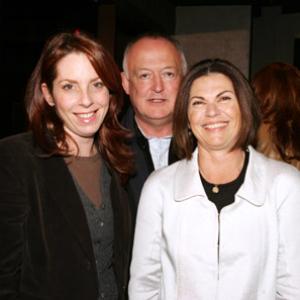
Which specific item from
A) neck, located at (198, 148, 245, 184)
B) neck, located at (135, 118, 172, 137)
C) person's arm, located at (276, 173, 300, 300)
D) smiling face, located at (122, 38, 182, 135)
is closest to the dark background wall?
smiling face, located at (122, 38, 182, 135)

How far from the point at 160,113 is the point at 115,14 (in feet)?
9.77

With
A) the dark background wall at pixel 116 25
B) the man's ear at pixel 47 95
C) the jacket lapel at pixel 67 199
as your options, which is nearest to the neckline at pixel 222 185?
the jacket lapel at pixel 67 199

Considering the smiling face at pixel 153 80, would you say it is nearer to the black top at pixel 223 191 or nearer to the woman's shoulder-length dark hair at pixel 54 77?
the woman's shoulder-length dark hair at pixel 54 77

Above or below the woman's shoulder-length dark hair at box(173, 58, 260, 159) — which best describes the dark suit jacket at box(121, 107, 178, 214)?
below

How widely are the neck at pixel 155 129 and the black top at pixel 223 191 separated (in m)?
0.79

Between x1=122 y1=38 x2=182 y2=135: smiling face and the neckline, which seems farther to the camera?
x1=122 y1=38 x2=182 y2=135: smiling face

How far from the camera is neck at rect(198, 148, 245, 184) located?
1.88 metres

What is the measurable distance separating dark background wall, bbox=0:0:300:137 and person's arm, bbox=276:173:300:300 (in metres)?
3.12

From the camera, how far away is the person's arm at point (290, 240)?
1.69 m

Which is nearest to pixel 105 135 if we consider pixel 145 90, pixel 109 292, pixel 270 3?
pixel 145 90

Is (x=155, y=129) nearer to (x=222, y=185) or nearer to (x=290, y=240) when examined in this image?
(x=222, y=185)

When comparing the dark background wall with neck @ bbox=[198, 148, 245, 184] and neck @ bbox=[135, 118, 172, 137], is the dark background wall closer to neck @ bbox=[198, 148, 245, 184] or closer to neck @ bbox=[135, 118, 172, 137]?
neck @ bbox=[135, 118, 172, 137]

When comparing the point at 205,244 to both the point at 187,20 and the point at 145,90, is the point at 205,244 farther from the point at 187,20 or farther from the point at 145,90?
the point at 187,20

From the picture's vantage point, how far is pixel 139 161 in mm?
2381
